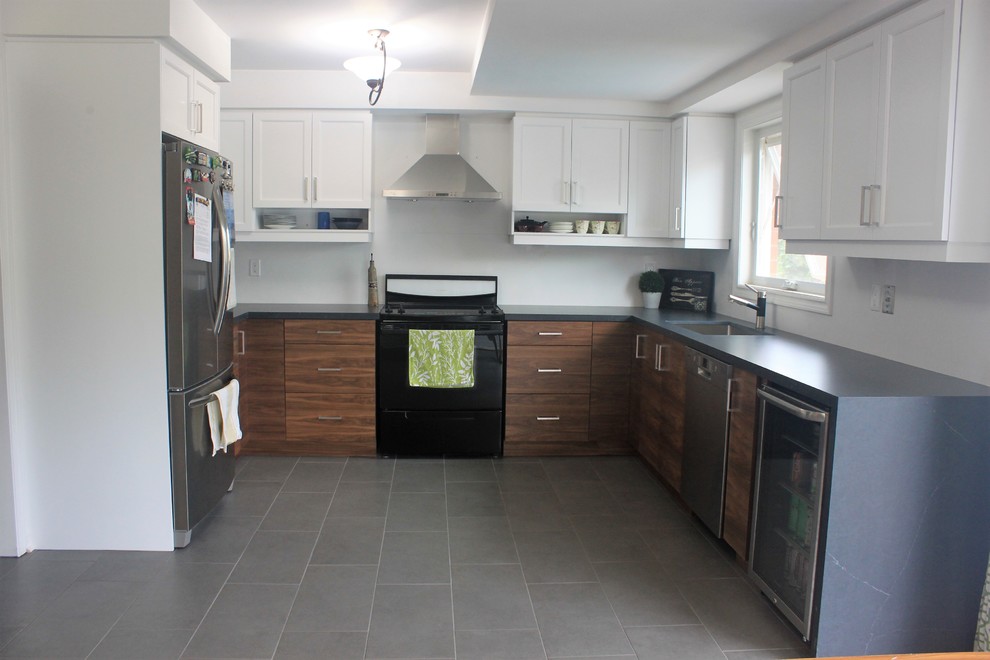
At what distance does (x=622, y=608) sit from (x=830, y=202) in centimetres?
170

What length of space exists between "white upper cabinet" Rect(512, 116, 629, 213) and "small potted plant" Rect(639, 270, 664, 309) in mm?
546

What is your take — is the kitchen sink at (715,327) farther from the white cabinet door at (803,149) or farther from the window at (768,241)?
the white cabinet door at (803,149)

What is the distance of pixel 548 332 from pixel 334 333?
1251 millimetres

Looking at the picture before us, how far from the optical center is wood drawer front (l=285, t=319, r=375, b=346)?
14.5ft

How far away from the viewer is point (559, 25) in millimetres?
3121

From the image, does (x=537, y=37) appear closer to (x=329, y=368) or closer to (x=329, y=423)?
(x=329, y=368)

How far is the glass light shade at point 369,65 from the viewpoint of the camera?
3.68m

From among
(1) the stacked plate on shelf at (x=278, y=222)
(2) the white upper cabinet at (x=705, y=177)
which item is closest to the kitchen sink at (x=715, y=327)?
(2) the white upper cabinet at (x=705, y=177)

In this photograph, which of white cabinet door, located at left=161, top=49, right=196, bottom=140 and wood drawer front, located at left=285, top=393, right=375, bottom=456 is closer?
white cabinet door, located at left=161, top=49, right=196, bottom=140

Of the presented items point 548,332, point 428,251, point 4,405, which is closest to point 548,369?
point 548,332

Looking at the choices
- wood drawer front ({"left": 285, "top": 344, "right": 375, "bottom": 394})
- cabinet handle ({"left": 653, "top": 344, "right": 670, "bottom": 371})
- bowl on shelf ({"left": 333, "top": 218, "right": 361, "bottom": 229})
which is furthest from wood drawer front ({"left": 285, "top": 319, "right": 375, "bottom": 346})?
cabinet handle ({"left": 653, "top": 344, "right": 670, "bottom": 371})

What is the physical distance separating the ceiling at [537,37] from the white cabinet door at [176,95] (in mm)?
314

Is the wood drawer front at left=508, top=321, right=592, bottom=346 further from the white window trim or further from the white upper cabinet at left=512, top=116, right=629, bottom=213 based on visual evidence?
the white window trim

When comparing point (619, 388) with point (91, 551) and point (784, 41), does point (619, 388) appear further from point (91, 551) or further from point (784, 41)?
point (91, 551)
